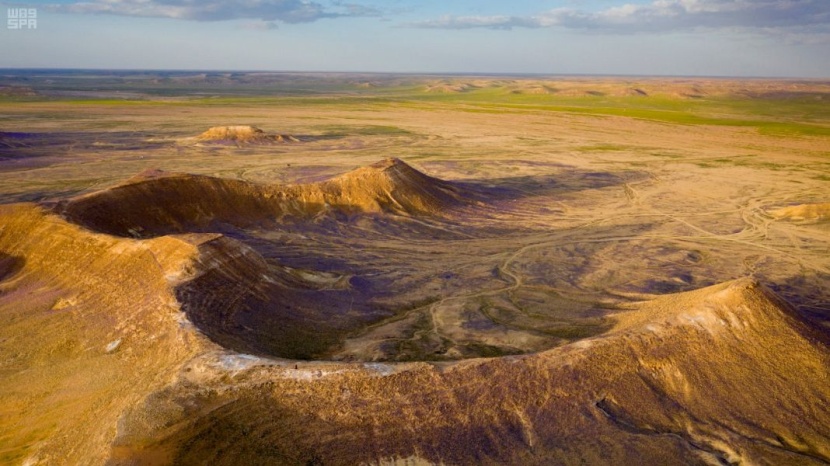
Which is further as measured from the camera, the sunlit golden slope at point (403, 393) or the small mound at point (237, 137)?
the small mound at point (237, 137)

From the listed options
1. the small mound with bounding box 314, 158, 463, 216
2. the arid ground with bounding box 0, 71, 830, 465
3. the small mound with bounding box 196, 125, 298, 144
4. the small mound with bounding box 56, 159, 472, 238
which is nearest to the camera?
the arid ground with bounding box 0, 71, 830, 465

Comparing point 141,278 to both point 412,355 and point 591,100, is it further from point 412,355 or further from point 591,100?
point 591,100

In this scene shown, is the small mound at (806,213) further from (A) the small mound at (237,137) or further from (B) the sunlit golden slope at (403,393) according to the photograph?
(A) the small mound at (237,137)

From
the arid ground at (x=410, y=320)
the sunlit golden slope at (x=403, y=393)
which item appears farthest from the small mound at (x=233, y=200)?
the sunlit golden slope at (x=403, y=393)

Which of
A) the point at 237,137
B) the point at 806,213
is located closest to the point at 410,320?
the point at 806,213

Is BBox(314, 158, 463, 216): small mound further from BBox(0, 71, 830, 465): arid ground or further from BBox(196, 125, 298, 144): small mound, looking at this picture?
BBox(196, 125, 298, 144): small mound

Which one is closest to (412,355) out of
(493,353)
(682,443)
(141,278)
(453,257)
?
(493,353)

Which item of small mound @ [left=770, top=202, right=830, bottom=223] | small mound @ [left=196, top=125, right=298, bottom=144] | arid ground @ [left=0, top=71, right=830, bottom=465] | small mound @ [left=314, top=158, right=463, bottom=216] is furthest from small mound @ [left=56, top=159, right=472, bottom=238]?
small mound @ [left=196, top=125, right=298, bottom=144]
